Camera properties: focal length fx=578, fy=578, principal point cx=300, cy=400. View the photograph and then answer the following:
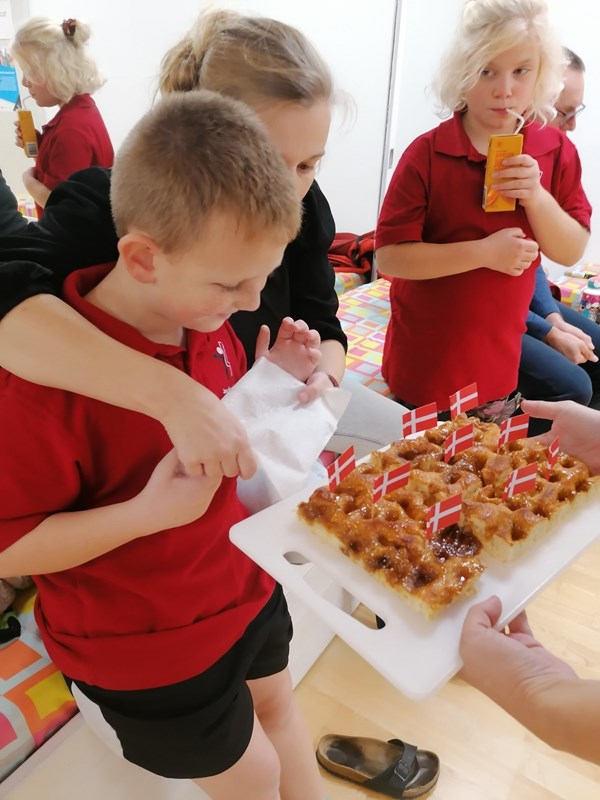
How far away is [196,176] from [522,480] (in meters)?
0.62

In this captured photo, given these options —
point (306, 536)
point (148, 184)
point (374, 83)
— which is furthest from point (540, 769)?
point (374, 83)

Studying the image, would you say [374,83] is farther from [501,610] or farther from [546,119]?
[501,610]

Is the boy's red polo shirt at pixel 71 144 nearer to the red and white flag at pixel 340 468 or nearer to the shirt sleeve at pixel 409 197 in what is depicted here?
the shirt sleeve at pixel 409 197

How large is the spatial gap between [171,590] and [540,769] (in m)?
1.06

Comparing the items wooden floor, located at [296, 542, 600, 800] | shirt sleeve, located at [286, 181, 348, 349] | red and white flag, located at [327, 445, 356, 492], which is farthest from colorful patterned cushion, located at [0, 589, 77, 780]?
shirt sleeve, located at [286, 181, 348, 349]

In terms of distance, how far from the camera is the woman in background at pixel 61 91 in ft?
6.75

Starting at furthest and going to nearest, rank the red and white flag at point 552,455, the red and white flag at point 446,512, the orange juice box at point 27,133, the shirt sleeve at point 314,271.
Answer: the orange juice box at point 27,133
the shirt sleeve at point 314,271
the red and white flag at point 552,455
the red and white flag at point 446,512

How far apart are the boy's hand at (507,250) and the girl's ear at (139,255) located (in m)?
0.87

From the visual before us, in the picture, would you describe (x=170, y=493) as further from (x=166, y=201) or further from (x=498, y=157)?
(x=498, y=157)

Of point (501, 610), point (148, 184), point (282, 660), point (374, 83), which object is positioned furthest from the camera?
point (374, 83)

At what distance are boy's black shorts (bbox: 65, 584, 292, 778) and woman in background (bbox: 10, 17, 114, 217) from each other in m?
1.84

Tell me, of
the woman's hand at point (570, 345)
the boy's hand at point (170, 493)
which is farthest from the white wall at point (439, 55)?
the boy's hand at point (170, 493)

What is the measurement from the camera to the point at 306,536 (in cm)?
82

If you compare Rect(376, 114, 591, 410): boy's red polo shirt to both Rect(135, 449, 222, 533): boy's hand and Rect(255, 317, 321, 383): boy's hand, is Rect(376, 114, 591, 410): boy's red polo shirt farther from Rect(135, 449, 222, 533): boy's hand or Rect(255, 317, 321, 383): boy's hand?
Rect(135, 449, 222, 533): boy's hand
